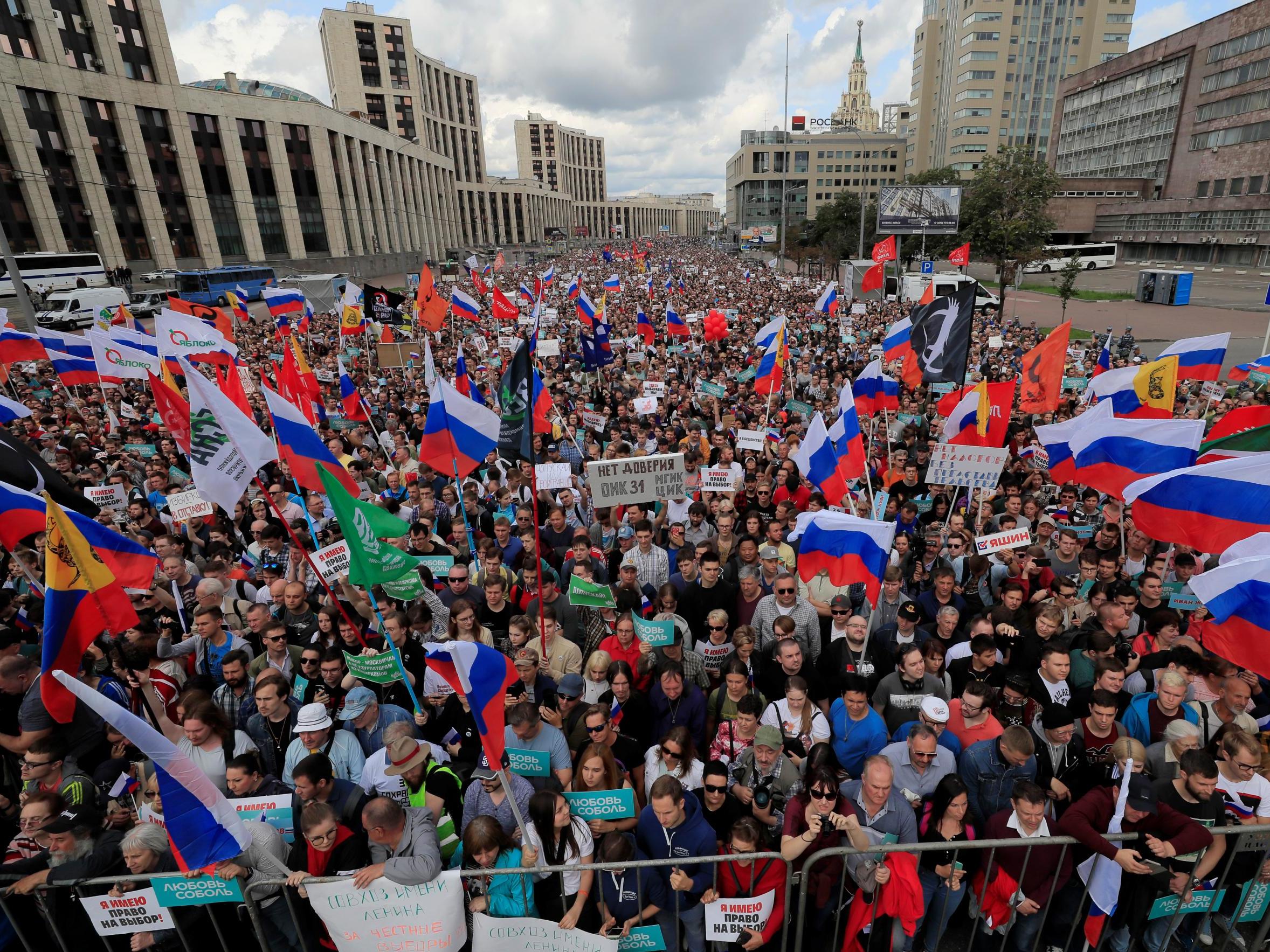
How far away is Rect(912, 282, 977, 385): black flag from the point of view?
400 inches

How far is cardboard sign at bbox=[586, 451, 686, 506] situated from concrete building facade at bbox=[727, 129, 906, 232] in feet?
382

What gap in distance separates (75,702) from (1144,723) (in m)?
7.45

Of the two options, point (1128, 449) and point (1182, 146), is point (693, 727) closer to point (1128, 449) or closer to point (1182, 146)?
point (1128, 449)

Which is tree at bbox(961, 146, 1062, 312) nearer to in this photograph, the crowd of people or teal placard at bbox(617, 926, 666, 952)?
the crowd of people

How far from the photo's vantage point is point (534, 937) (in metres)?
3.63

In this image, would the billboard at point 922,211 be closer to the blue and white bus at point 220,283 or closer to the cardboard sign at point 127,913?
the blue and white bus at point 220,283

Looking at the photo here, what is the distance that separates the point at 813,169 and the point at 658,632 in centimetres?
13133

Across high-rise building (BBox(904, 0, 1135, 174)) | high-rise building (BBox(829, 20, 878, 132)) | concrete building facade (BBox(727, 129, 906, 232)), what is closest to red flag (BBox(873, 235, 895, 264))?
high-rise building (BBox(904, 0, 1135, 174))

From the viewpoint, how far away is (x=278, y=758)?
195 inches

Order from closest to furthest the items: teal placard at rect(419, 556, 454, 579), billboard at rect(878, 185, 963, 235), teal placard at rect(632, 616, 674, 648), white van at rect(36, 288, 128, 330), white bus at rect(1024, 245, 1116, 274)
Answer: teal placard at rect(632, 616, 674, 648) → teal placard at rect(419, 556, 454, 579) → white van at rect(36, 288, 128, 330) → billboard at rect(878, 185, 963, 235) → white bus at rect(1024, 245, 1116, 274)

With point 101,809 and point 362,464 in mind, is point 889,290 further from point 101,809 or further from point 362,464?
point 101,809

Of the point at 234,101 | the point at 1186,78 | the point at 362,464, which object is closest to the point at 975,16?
the point at 1186,78

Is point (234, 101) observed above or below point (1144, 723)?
above

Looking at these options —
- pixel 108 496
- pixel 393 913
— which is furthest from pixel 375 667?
pixel 108 496
